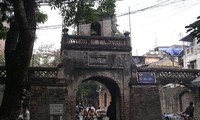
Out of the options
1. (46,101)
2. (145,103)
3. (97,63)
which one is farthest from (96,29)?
(46,101)

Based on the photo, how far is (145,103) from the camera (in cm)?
1631

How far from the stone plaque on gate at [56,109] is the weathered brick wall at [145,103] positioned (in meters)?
3.61

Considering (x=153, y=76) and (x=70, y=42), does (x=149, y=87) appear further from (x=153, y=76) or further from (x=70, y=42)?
(x=70, y=42)

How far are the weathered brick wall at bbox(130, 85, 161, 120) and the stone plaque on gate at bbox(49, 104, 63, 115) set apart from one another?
11.8ft

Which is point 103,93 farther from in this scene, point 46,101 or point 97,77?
point 46,101

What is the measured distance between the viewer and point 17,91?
21.9 feet

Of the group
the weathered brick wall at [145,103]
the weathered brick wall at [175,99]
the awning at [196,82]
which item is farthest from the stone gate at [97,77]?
the weathered brick wall at [175,99]

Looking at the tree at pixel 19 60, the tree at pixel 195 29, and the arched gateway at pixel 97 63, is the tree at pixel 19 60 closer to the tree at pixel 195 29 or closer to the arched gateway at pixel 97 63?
the tree at pixel 195 29

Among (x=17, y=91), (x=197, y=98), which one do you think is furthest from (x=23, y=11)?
(x=197, y=98)

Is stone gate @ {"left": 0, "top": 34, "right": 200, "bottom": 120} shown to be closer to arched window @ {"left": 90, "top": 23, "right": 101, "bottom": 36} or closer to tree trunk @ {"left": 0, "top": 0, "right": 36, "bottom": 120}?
arched window @ {"left": 90, "top": 23, "right": 101, "bottom": 36}

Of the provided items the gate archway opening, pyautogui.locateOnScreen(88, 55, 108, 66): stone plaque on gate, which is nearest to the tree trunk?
pyautogui.locateOnScreen(88, 55, 108, 66): stone plaque on gate

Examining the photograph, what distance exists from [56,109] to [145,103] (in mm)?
4512

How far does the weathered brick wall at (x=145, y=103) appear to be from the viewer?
16.2 meters

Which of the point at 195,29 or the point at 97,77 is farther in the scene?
the point at 97,77
